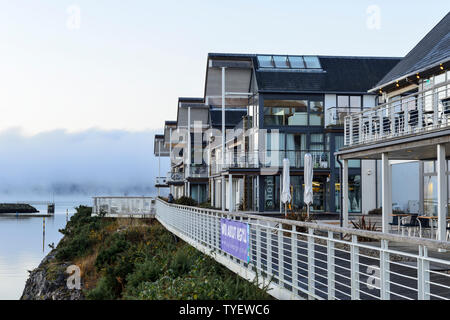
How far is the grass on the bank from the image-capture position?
29.6ft

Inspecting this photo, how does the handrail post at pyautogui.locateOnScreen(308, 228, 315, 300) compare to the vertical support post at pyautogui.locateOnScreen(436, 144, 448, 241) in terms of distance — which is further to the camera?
the vertical support post at pyautogui.locateOnScreen(436, 144, 448, 241)

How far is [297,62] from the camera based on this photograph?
37.0 meters

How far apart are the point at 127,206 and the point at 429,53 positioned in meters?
22.7

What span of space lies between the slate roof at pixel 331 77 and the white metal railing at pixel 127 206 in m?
10.6

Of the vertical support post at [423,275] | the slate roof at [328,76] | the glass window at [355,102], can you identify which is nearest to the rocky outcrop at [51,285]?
the vertical support post at [423,275]

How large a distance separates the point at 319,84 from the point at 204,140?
70.9 feet

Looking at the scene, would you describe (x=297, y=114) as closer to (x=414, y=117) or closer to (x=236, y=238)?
(x=414, y=117)

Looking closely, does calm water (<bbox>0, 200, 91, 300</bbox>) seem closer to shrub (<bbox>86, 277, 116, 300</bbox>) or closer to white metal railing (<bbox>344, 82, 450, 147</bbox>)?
shrub (<bbox>86, 277, 116, 300</bbox>)

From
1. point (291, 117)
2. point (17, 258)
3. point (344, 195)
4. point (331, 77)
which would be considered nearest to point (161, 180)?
point (17, 258)

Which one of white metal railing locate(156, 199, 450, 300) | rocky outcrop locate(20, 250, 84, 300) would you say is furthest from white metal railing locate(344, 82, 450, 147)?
rocky outcrop locate(20, 250, 84, 300)

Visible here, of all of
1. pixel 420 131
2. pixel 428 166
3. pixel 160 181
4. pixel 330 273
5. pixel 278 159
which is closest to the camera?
pixel 330 273

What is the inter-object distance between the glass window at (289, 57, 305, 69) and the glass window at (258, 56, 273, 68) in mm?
1625

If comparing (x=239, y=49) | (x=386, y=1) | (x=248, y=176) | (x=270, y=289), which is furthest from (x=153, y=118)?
(x=270, y=289)
